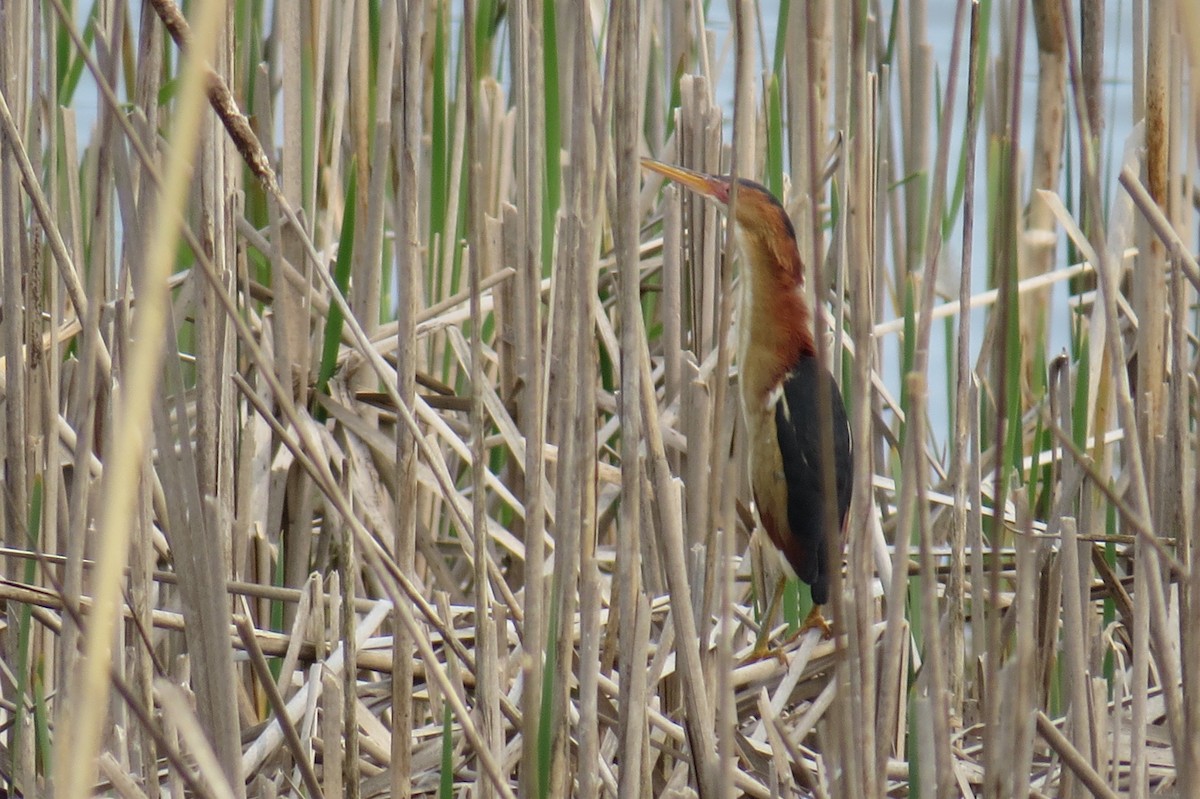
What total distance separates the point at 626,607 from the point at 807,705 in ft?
2.50

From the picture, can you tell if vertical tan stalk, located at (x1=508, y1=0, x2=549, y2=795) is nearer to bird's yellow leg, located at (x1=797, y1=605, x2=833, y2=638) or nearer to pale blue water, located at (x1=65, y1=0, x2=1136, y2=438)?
bird's yellow leg, located at (x1=797, y1=605, x2=833, y2=638)

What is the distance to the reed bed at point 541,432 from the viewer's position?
40.3 inches

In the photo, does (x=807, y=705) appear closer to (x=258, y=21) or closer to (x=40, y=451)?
(x=40, y=451)

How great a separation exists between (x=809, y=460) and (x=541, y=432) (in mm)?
1092

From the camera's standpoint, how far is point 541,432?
4.04ft

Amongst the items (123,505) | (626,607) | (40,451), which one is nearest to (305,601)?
(40,451)

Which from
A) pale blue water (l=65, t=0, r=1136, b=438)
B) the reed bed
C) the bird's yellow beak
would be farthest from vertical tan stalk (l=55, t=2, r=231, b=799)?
pale blue water (l=65, t=0, r=1136, b=438)

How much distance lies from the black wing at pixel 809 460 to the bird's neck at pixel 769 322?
0.10 ft

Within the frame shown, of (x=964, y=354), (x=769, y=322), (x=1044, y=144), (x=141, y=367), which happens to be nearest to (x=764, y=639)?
(x=769, y=322)

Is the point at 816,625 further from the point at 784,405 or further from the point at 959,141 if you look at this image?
the point at 959,141

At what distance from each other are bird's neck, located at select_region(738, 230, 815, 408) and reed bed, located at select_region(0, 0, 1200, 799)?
2.9 inches

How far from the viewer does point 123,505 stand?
A: 0.50 m

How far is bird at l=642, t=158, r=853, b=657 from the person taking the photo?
2.10 m

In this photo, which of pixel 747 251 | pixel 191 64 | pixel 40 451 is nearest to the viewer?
pixel 191 64
